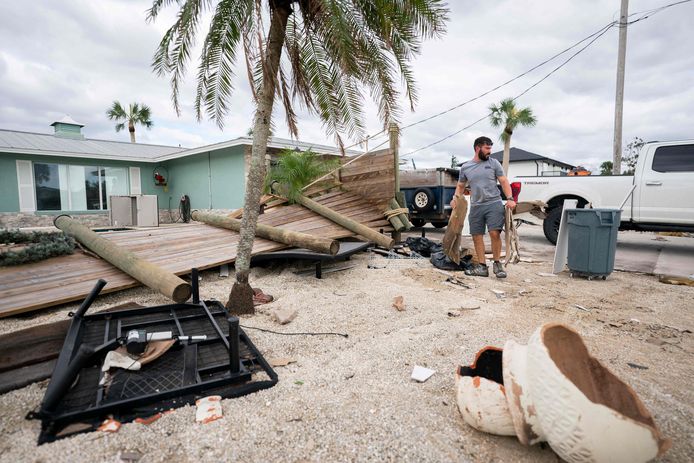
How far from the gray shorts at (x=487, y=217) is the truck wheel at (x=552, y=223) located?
375 centimetres

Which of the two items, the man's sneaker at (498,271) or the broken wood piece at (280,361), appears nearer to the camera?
the broken wood piece at (280,361)

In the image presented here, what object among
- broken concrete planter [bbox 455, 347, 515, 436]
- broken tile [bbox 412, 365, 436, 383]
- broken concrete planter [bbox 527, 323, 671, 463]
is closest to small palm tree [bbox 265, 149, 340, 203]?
broken tile [bbox 412, 365, 436, 383]

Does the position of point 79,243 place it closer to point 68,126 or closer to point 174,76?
point 174,76

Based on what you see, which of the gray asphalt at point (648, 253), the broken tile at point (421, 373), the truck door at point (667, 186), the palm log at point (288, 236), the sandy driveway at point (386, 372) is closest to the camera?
the sandy driveway at point (386, 372)

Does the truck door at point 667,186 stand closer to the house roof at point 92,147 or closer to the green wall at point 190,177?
the house roof at point 92,147

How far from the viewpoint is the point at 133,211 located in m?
12.6

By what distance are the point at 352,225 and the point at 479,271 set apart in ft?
8.46

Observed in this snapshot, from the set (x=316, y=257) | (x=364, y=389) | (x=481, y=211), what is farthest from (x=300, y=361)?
(x=481, y=211)

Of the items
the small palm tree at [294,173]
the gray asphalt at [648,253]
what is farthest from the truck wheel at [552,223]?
the small palm tree at [294,173]

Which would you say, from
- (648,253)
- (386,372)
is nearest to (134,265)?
(386,372)

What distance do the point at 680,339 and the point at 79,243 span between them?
7.43 metres

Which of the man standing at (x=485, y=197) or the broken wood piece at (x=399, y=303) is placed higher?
the man standing at (x=485, y=197)

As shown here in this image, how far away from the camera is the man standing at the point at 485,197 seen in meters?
5.09

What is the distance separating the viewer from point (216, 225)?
6918 millimetres
